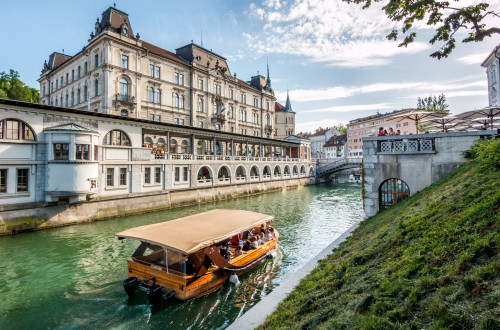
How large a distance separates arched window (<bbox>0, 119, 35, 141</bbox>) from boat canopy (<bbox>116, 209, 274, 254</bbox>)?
50.3 feet

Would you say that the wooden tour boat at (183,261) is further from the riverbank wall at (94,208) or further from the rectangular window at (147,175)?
Answer: the rectangular window at (147,175)

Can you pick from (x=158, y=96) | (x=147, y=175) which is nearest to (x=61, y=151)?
(x=147, y=175)

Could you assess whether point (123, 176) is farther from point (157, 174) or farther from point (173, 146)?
point (173, 146)

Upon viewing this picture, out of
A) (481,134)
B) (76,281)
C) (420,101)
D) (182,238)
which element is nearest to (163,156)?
(76,281)

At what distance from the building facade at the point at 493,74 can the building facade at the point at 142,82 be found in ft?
131

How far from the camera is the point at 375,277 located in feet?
19.6

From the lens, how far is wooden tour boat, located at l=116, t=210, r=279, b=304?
9.69 m

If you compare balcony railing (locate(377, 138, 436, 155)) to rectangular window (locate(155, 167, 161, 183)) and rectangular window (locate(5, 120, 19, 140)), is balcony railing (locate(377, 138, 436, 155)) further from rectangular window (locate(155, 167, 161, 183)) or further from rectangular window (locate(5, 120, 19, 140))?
rectangular window (locate(5, 120, 19, 140))

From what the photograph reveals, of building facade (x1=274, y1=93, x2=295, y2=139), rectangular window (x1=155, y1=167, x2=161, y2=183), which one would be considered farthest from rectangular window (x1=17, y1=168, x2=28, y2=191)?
building facade (x1=274, y1=93, x2=295, y2=139)

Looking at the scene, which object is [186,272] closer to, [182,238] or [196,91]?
[182,238]

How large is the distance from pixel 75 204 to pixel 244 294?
58.2 ft

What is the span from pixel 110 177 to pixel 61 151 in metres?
5.03

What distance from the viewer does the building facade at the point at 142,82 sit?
36.8 meters

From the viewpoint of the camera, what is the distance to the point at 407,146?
48.8ft
